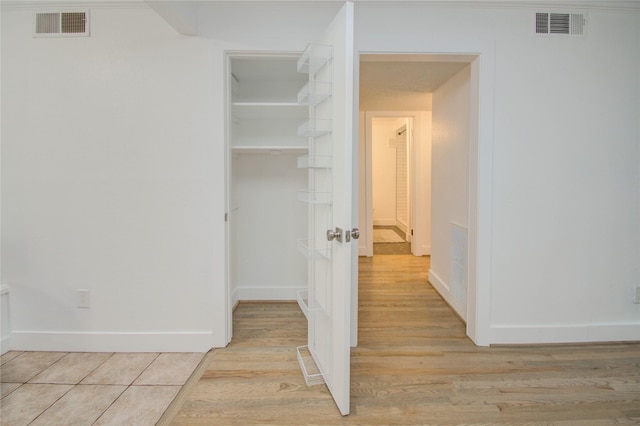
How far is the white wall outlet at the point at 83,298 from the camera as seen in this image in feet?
8.26

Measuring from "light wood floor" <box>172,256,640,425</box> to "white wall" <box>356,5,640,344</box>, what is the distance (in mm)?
274

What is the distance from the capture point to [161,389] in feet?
6.79

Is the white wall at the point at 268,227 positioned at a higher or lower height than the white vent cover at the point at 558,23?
lower

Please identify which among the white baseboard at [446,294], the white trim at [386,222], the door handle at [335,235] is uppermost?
the door handle at [335,235]

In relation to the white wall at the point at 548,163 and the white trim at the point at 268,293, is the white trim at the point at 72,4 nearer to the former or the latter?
the white wall at the point at 548,163

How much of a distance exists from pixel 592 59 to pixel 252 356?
3132 millimetres

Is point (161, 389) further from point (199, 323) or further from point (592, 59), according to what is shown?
point (592, 59)

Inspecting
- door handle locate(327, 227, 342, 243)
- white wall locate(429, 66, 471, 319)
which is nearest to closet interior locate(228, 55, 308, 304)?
white wall locate(429, 66, 471, 319)

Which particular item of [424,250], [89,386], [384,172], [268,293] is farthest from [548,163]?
[384,172]

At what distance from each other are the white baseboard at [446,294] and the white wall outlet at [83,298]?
2.90 metres

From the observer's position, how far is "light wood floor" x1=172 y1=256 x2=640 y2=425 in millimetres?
1827

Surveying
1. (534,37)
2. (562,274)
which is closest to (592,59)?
(534,37)

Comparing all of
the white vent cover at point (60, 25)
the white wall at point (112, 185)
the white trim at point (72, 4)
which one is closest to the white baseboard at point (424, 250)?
the white wall at point (112, 185)

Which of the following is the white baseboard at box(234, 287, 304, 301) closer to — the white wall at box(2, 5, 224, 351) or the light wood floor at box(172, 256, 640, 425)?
the light wood floor at box(172, 256, 640, 425)
